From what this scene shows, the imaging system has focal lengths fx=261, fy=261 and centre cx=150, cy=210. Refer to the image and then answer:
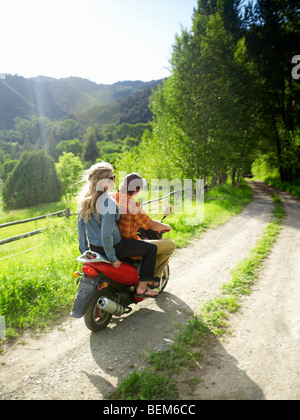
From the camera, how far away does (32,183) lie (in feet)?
129

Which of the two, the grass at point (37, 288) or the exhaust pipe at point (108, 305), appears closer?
the exhaust pipe at point (108, 305)

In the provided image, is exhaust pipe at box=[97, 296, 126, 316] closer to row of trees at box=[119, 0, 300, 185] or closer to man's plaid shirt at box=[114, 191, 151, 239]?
man's plaid shirt at box=[114, 191, 151, 239]

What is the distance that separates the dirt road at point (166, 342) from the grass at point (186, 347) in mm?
137

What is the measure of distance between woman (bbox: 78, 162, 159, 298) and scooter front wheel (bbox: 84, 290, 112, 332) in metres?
0.51

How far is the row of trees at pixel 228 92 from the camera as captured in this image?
54.4ft

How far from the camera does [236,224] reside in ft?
34.0

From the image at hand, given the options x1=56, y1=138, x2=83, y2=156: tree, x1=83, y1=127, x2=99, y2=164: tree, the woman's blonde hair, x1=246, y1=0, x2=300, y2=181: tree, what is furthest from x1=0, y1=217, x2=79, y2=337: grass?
x1=56, y1=138, x2=83, y2=156: tree

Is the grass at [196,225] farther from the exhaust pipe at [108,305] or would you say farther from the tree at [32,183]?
the tree at [32,183]

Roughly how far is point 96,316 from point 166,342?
1.07 m

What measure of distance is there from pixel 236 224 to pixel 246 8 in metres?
21.4

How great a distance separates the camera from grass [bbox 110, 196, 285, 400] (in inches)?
108

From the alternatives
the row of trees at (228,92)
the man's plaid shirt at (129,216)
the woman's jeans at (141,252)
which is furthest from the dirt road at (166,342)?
the row of trees at (228,92)

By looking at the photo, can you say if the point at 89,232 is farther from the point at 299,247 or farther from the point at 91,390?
the point at 299,247

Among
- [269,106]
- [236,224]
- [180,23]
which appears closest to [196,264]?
[236,224]
